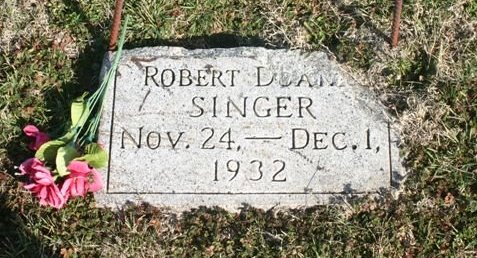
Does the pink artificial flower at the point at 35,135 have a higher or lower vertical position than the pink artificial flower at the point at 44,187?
higher

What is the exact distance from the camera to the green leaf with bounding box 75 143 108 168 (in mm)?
4129

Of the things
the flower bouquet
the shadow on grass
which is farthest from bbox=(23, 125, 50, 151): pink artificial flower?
the shadow on grass

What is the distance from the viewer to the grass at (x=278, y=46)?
4.15 meters

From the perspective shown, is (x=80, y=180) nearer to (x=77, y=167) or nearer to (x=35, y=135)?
(x=77, y=167)

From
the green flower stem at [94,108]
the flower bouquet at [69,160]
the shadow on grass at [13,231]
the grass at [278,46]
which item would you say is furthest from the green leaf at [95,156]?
the shadow on grass at [13,231]

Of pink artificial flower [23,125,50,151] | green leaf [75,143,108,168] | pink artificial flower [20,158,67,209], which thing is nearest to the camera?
pink artificial flower [20,158,67,209]

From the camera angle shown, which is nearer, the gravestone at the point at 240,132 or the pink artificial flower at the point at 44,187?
the pink artificial flower at the point at 44,187

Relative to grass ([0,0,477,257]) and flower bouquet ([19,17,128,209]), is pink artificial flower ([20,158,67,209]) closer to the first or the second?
flower bouquet ([19,17,128,209])

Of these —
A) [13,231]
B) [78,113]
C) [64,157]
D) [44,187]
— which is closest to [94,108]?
[78,113]

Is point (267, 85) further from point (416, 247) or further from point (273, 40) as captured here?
point (416, 247)

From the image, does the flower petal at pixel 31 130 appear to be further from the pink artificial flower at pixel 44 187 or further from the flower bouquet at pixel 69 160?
the pink artificial flower at pixel 44 187

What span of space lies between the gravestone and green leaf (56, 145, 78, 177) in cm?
20

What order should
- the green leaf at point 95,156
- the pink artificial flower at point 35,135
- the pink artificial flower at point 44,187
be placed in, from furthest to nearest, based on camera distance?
the pink artificial flower at point 35,135 < the green leaf at point 95,156 < the pink artificial flower at point 44,187

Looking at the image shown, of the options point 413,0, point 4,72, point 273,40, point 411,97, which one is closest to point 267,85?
point 273,40
